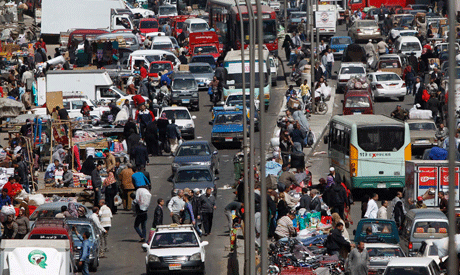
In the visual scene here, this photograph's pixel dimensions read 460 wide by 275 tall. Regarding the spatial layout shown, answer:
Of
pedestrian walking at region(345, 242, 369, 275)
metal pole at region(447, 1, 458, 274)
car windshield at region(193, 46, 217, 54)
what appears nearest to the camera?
metal pole at region(447, 1, 458, 274)

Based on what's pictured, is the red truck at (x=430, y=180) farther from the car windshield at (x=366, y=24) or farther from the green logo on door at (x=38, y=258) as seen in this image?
the car windshield at (x=366, y=24)

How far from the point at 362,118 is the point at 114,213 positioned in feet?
27.7

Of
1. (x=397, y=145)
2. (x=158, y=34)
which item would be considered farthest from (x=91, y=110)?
(x=158, y=34)

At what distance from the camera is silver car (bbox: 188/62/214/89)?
49750 mm

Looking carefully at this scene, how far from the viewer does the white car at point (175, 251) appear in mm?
23188

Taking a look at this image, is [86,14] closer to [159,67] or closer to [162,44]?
[162,44]

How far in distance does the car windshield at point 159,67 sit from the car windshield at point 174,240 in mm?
27166

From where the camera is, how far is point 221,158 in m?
37.1

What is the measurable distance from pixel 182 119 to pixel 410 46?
70.9 ft

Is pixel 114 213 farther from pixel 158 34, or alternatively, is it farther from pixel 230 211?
pixel 158 34

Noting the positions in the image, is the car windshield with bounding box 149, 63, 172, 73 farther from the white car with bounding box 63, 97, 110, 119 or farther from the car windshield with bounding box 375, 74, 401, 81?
the car windshield with bounding box 375, 74, 401, 81

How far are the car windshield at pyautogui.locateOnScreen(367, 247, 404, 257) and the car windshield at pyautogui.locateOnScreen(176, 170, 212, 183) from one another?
31.6 feet

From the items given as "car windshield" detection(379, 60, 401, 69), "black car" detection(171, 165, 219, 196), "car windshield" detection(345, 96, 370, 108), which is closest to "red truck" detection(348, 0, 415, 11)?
"car windshield" detection(379, 60, 401, 69)

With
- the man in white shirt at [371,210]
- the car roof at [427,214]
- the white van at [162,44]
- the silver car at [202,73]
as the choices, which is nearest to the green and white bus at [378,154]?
the man in white shirt at [371,210]
